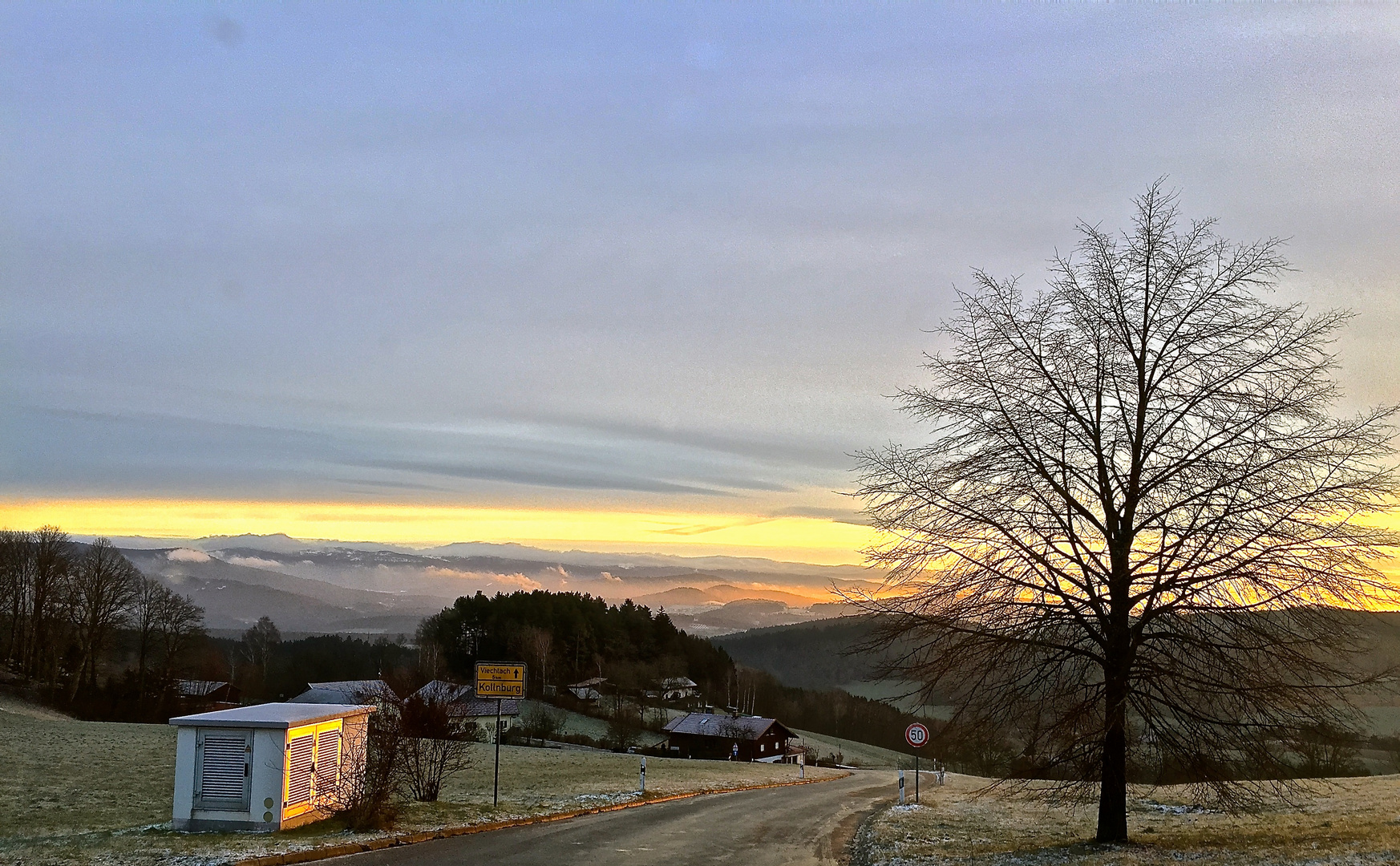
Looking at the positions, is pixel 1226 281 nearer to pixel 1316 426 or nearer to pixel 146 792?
pixel 1316 426

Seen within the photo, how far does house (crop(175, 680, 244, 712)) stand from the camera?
81.8 metres

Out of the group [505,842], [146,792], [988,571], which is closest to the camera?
[988,571]

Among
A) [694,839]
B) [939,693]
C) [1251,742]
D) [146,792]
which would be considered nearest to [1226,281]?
[1251,742]

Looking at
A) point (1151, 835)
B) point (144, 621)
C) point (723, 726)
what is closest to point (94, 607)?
point (144, 621)

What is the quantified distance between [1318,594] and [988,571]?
13.8ft

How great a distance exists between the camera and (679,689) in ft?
380

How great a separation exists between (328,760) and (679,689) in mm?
99701

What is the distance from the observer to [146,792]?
27438 millimetres

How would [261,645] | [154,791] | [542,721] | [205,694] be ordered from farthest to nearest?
[261,645] < [205,694] < [542,721] < [154,791]

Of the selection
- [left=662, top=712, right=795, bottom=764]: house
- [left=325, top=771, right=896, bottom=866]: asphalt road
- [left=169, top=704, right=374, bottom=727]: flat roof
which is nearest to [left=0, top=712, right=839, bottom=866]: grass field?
[left=325, top=771, right=896, bottom=866]: asphalt road

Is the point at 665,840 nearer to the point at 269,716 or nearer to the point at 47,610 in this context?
the point at 269,716

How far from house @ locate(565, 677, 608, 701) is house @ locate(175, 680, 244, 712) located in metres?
32.2

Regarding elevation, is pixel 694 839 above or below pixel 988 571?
below

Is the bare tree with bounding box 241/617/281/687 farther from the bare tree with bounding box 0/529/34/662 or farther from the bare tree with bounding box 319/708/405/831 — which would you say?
the bare tree with bounding box 319/708/405/831
